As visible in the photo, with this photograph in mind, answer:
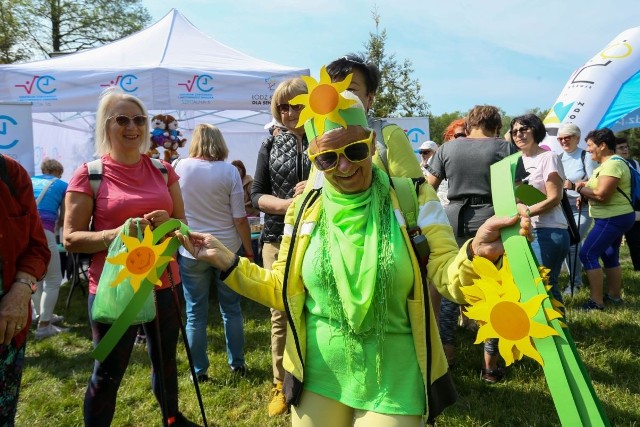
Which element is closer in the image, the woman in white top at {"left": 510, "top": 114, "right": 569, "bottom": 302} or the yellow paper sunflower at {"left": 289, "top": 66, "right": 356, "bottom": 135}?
the yellow paper sunflower at {"left": 289, "top": 66, "right": 356, "bottom": 135}

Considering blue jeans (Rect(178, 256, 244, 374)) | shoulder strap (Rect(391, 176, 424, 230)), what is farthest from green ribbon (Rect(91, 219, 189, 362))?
blue jeans (Rect(178, 256, 244, 374))

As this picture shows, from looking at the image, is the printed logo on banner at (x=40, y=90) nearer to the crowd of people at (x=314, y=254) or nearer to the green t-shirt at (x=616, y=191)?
the crowd of people at (x=314, y=254)

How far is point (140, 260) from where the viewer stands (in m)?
1.71

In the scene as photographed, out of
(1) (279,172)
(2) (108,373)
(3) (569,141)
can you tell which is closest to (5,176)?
(2) (108,373)

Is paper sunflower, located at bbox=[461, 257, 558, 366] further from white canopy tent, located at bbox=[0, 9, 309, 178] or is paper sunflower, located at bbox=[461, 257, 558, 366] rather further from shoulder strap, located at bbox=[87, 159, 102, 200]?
white canopy tent, located at bbox=[0, 9, 309, 178]

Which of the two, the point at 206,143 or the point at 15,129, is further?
the point at 15,129

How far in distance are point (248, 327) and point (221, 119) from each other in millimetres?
8013

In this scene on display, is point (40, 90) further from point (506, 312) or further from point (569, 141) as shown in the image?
point (506, 312)

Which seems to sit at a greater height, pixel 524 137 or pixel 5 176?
pixel 524 137

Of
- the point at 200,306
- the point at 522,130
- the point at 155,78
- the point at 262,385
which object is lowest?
the point at 262,385

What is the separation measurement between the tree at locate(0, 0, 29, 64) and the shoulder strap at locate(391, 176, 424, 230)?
27646 mm

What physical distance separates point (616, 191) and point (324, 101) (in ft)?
14.7

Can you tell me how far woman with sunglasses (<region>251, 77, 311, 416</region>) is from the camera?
270 cm

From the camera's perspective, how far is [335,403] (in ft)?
5.36
